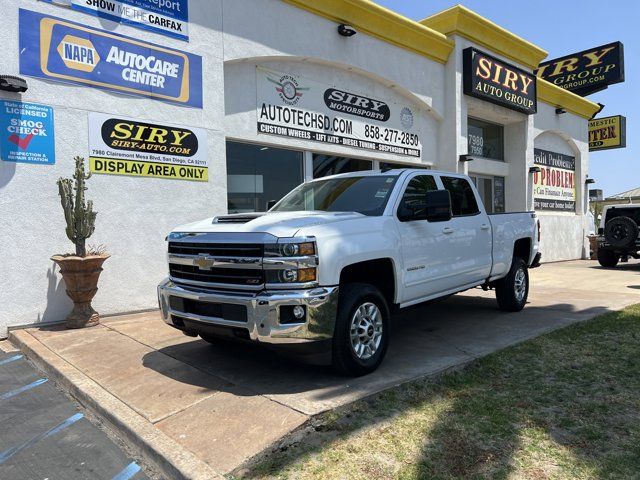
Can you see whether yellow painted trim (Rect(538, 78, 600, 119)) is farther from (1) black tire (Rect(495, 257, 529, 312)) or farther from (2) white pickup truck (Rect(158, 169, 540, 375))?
(2) white pickup truck (Rect(158, 169, 540, 375))

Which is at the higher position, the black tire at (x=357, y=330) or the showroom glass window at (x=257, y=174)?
the showroom glass window at (x=257, y=174)

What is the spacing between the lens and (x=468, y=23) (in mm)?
13188

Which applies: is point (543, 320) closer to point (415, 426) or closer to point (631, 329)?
point (631, 329)

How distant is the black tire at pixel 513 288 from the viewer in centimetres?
733

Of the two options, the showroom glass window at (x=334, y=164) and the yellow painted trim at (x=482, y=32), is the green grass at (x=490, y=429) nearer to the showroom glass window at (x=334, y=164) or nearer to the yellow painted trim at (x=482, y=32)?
the showroom glass window at (x=334, y=164)

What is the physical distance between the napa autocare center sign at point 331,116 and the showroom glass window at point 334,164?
0.35 metres

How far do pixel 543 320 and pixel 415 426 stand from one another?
4.18m

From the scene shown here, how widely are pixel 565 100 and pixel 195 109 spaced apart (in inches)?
588

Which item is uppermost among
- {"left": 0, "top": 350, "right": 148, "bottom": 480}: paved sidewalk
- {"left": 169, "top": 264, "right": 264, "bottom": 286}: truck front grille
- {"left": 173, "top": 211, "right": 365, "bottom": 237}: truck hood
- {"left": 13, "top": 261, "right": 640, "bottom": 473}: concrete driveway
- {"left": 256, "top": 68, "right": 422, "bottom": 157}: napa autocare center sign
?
{"left": 256, "top": 68, "right": 422, "bottom": 157}: napa autocare center sign

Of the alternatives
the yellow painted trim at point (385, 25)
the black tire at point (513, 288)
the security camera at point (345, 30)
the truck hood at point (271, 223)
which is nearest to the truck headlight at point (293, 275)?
the truck hood at point (271, 223)

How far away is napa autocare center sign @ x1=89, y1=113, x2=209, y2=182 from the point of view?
7.20 metres

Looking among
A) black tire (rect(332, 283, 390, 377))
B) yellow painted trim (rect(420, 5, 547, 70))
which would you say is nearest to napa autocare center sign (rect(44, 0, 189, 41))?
black tire (rect(332, 283, 390, 377))

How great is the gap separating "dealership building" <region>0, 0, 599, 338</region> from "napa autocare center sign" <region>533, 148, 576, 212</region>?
412cm

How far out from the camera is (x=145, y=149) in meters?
7.65
